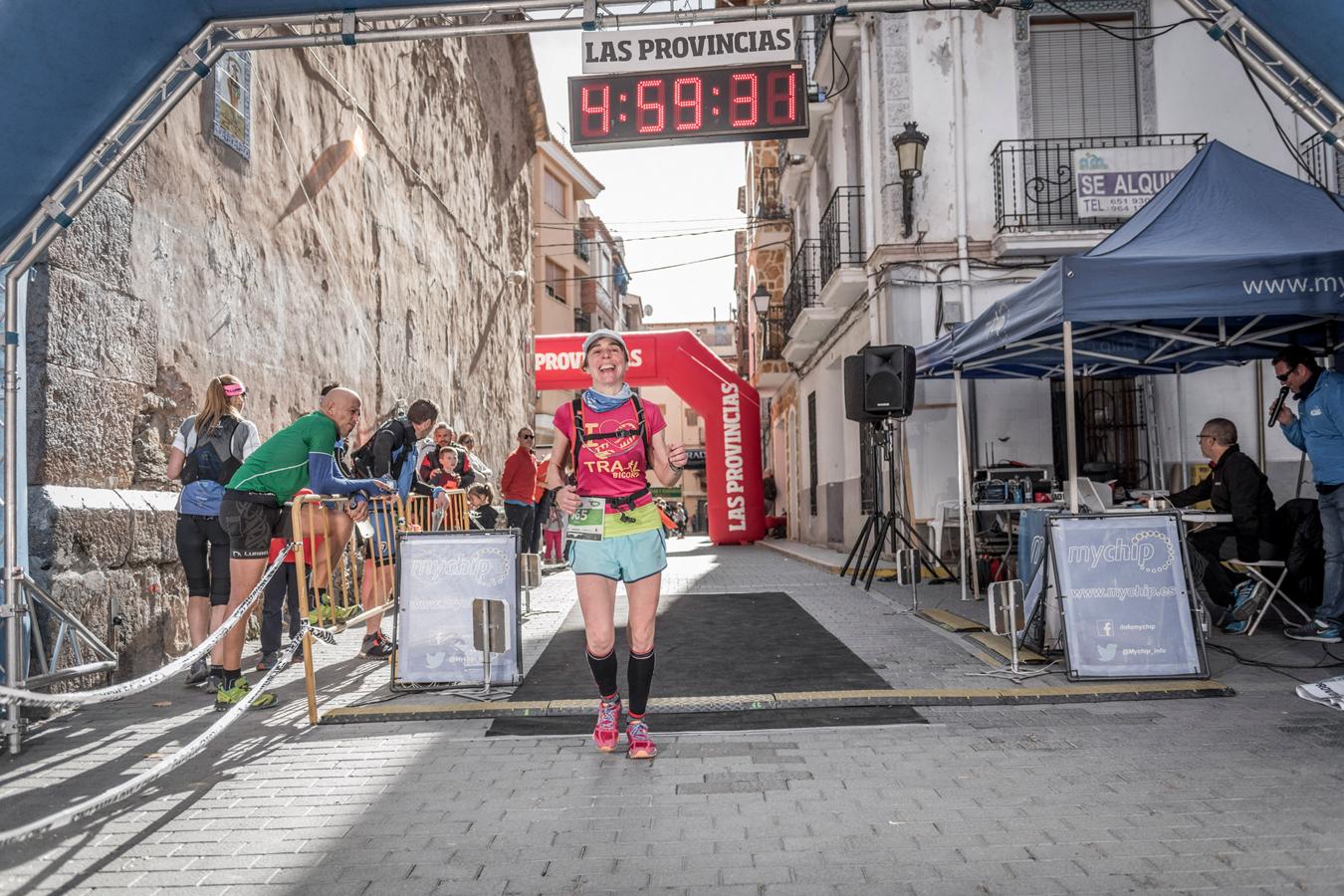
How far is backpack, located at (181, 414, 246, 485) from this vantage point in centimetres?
601

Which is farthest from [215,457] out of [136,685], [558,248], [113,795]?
[558,248]

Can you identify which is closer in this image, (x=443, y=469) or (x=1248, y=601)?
(x=1248, y=601)

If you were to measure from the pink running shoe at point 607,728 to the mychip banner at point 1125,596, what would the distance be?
267 centimetres

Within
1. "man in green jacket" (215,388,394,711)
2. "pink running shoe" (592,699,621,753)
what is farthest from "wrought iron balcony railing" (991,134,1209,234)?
"pink running shoe" (592,699,621,753)

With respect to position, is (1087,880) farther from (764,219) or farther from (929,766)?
(764,219)

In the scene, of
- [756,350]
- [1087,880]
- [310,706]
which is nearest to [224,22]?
[310,706]

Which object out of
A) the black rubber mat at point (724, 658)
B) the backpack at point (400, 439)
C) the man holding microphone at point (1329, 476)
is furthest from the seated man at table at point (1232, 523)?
the backpack at point (400, 439)

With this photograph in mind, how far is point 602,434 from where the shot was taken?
178 inches

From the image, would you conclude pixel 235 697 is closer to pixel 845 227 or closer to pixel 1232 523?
pixel 1232 523

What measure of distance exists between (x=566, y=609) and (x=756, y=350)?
74.8 feet

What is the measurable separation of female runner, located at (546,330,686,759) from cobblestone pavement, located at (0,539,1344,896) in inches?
14.6

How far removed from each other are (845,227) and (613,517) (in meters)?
11.9

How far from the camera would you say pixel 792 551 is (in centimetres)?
1827

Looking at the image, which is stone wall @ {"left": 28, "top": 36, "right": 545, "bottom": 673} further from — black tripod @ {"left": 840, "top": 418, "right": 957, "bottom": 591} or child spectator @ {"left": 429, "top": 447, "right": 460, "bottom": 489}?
black tripod @ {"left": 840, "top": 418, "right": 957, "bottom": 591}
